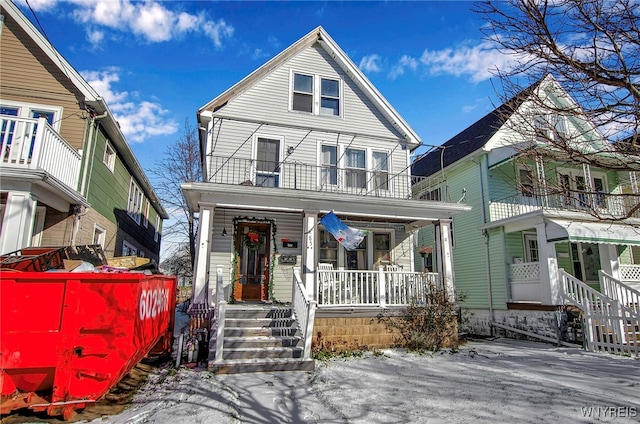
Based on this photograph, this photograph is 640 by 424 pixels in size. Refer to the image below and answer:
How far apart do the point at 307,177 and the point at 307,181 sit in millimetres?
135

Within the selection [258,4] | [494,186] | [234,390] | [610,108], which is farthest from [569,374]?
[258,4]

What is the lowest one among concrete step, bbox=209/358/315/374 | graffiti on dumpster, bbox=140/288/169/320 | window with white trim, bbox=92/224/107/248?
concrete step, bbox=209/358/315/374

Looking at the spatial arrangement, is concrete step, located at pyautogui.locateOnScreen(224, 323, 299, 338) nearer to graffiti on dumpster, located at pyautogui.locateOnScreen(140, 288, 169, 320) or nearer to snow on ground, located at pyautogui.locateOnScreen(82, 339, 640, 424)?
snow on ground, located at pyautogui.locateOnScreen(82, 339, 640, 424)

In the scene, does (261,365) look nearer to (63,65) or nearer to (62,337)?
(62,337)

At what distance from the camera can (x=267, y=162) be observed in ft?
36.7

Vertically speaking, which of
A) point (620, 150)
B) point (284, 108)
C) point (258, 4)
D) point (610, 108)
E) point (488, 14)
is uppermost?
point (258, 4)

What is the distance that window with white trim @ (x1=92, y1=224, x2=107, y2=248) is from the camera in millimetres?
10600

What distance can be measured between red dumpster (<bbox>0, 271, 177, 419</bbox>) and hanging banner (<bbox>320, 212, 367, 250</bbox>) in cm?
548

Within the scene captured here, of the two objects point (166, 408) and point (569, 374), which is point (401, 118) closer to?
point (569, 374)

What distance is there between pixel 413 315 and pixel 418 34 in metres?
6.57

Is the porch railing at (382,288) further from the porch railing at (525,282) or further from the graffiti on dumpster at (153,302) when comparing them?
the porch railing at (525,282)

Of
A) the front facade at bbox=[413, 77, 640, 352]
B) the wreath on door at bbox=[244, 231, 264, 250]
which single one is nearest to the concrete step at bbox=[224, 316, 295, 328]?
the wreath on door at bbox=[244, 231, 264, 250]

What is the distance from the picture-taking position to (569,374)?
6652 mm

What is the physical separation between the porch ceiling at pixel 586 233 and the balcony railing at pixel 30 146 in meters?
14.1
